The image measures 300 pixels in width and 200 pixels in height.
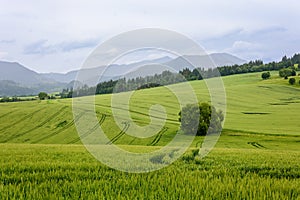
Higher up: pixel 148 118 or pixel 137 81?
pixel 137 81

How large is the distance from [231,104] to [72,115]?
142 feet

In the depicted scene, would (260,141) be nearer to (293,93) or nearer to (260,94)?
(260,94)

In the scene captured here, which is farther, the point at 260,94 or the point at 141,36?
the point at 260,94

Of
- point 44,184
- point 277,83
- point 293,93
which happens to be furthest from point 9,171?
point 277,83

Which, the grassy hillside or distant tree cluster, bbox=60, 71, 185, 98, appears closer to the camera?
distant tree cluster, bbox=60, 71, 185, 98

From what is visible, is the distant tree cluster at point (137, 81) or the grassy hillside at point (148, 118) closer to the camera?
the distant tree cluster at point (137, 81)

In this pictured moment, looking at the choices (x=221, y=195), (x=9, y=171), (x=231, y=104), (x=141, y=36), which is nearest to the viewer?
(x=221, y=195)

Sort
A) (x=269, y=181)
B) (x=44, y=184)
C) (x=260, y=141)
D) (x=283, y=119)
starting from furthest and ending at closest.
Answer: (x=283, y=119)
(x=260, y=141)
(x=269, y=181)
(x=44, y=184)

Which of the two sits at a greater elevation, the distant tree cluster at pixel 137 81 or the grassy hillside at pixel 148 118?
the distant tree cluster at pixel 137 81

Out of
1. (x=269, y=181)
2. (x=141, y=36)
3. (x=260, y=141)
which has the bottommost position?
(x=260, y=141)

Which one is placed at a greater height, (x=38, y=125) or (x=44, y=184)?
(x=44, y=184)

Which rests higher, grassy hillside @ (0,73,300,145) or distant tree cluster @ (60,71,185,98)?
distant tree cluster @ (60,71,185,98)

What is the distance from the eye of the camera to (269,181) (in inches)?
277

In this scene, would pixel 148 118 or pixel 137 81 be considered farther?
pixel 148 118
